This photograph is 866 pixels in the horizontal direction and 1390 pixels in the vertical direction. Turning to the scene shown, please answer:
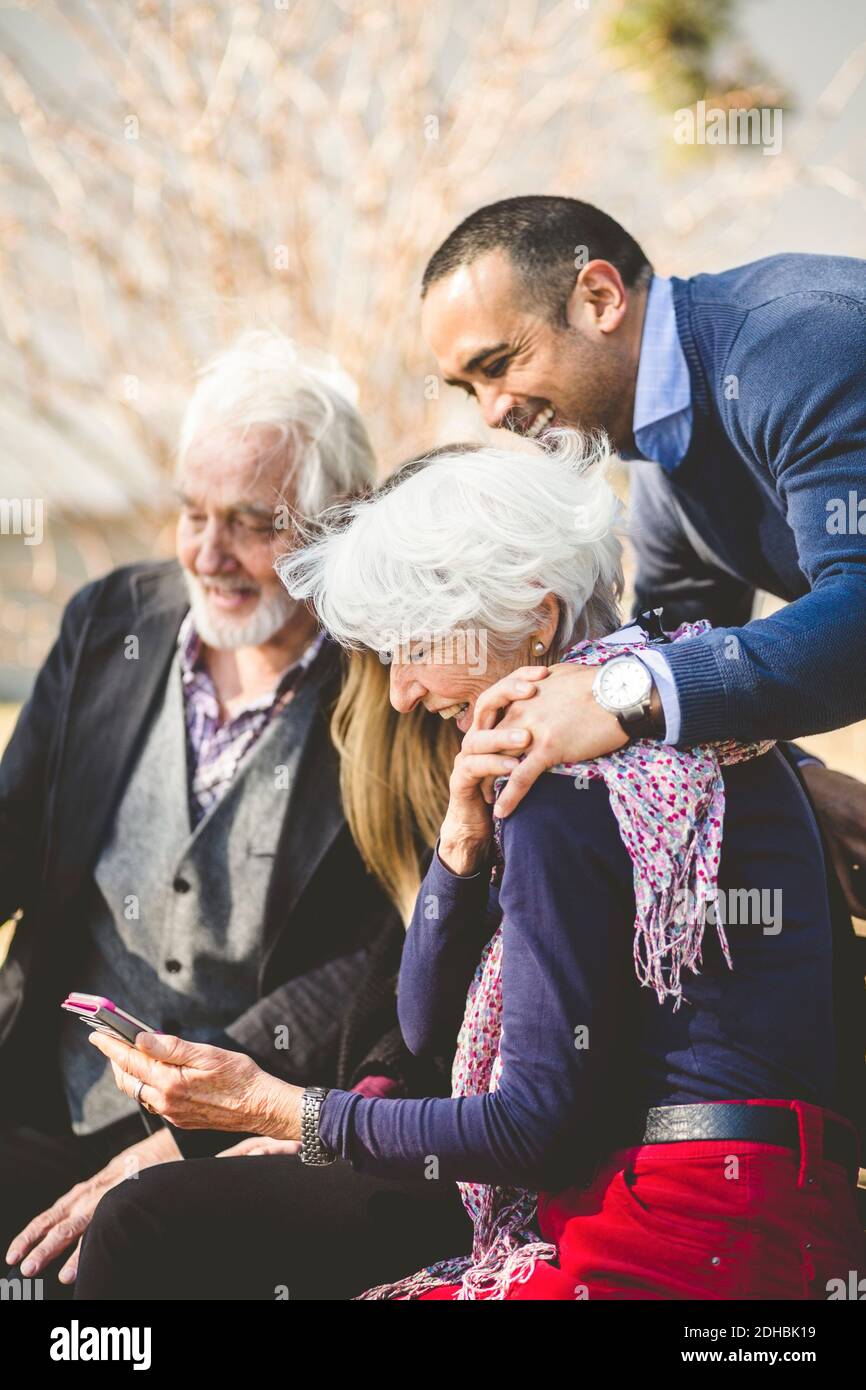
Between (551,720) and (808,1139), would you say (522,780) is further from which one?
(808,1139)

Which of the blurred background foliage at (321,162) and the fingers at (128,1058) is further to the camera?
the blurred background foliage at (321,162)

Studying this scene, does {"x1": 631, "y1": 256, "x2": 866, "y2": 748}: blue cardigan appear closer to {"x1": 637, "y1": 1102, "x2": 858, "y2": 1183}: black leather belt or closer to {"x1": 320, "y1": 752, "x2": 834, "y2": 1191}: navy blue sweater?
{"x1": 320, "y1": 752, "x2": 834, "y2": 1191}: navy blue sweater

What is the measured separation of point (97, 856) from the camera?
250cm

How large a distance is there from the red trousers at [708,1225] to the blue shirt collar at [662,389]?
1.33m

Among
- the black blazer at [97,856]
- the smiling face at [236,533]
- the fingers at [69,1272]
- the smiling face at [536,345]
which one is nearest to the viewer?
the fingers at [69,1272]

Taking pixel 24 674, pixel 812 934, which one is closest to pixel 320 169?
pixel 24 674

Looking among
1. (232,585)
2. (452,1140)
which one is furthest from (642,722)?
(232,585)

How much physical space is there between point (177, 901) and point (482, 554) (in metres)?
1.08

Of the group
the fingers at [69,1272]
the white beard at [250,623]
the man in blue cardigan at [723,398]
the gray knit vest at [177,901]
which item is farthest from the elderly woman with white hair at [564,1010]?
the white beard at [250,623]

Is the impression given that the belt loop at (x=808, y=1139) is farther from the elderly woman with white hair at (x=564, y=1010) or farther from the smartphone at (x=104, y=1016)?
the smartphone at (x=104, y=1016)

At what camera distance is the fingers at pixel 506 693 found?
163cm

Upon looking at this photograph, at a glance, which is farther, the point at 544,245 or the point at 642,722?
the point at 544,245

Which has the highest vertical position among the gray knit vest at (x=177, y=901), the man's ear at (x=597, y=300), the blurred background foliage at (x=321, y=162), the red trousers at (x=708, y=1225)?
the blurred background foliage at (x=321, y=162)

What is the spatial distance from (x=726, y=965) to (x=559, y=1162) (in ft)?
1.07
